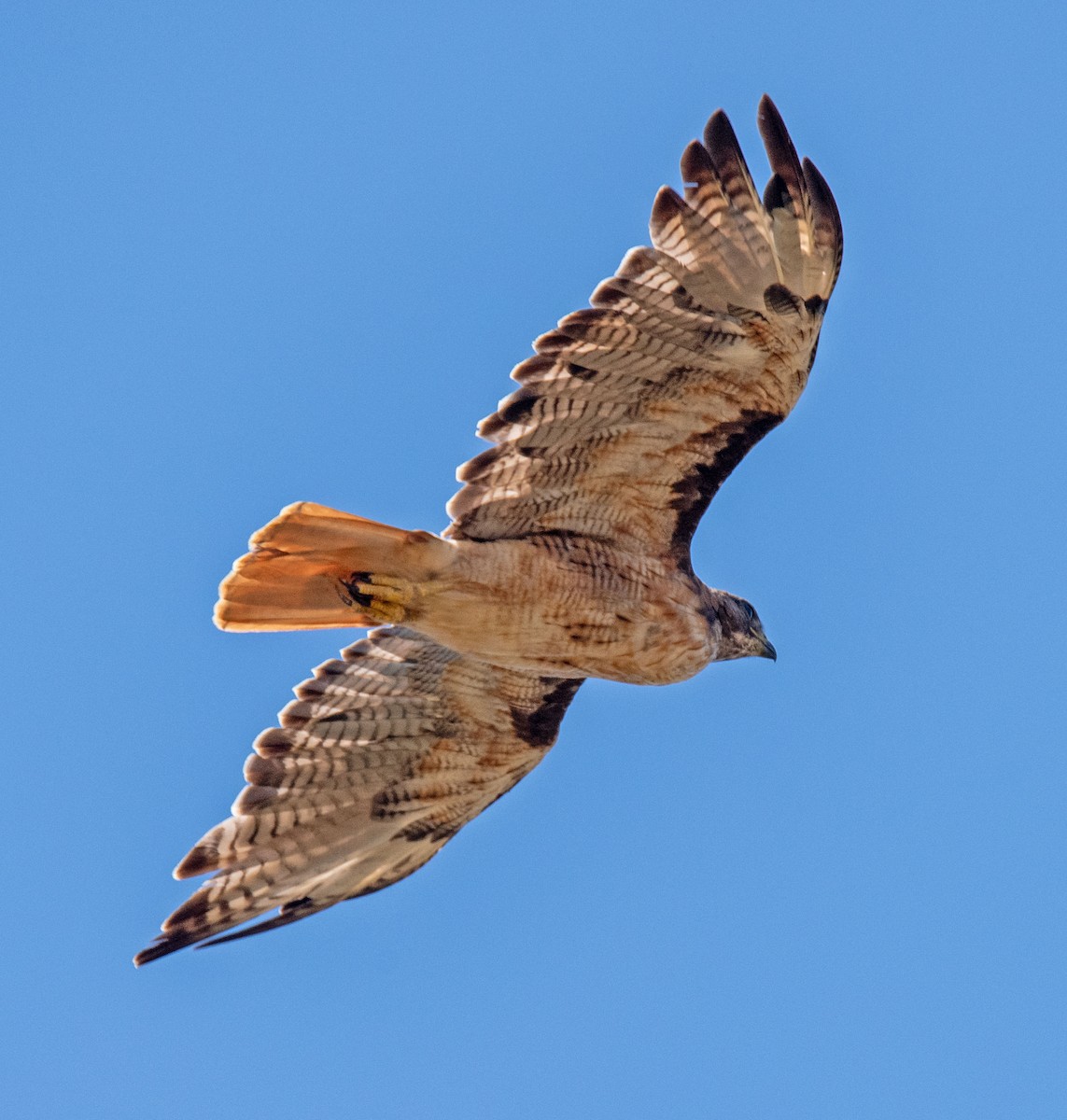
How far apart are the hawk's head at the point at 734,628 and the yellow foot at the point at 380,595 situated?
1528mm

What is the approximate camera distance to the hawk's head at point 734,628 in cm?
934

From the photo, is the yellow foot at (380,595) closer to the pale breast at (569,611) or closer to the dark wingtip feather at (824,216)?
the pale breast at (569,611)

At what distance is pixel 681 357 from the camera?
8.39 metres

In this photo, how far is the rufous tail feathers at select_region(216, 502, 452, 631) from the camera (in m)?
8.21

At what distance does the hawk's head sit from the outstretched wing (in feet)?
2.85

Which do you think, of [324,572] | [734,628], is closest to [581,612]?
[734,628]

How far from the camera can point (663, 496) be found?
29.5ft

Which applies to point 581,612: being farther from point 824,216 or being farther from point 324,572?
point 824,216

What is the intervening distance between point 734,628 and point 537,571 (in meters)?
1.30

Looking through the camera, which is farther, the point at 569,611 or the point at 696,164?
the point at 569,611

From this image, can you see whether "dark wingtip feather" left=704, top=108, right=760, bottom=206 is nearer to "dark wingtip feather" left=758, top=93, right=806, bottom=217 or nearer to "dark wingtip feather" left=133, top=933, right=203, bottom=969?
"dark wingtip feather" left=758, top=93, right=806, bottom=217

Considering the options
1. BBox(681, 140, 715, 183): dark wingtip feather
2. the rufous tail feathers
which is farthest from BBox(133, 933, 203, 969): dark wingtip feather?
BBox(681, 140, 715, 183): dark wingtip feather

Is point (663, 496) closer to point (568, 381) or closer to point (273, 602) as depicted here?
point (568, 381)

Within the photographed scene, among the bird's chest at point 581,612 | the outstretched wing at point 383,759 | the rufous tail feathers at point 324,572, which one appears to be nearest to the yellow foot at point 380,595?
the rufous tail feathers at point 324,572
